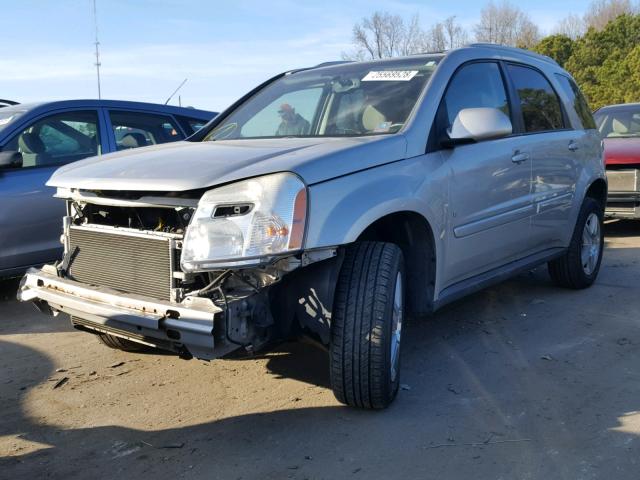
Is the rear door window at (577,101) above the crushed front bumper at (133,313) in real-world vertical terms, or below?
above

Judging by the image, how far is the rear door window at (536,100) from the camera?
4.84 metres

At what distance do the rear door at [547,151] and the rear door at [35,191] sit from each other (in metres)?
3.76

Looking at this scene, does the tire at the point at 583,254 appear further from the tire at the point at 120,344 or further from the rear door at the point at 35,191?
the rear door at the point at 35,191

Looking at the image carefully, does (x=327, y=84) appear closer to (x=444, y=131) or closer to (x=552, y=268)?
(x=444, y=131)

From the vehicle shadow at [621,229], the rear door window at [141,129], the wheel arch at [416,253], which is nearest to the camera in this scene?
the wheel arch at [416,253]

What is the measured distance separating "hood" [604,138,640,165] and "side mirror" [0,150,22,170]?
671cm

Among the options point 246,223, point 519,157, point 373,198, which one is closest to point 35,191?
point 246,223

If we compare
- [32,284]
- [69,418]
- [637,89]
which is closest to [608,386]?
[69,418]

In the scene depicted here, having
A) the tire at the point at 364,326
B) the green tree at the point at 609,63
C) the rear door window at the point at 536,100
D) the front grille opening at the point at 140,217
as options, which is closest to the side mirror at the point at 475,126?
the tire at the point at 364,326

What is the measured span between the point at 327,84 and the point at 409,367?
1940 millimetres

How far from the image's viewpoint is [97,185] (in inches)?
127

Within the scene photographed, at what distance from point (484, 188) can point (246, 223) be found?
6.08 ft

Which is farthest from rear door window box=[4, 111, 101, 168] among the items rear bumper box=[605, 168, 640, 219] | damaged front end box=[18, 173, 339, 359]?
rear bumper box=[605, 168, 640, 219]

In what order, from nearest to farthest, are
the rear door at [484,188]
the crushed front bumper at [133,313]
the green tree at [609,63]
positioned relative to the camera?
1. the crushed front bumper at [133,313]
2. the rear door at [484,188]
3. the green tree at [609,63]
